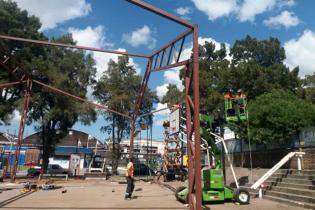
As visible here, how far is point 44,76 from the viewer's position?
113 feet

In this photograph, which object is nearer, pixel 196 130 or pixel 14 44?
pixel 196 130

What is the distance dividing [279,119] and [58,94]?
23.5 m

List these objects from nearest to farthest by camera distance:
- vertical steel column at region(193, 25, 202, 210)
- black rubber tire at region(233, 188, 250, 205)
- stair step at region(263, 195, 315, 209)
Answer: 1. vertical steel column at region(193, 25, 202, 210)
2. stair step at region(263, 195, 315, 209)
3. black rubber tire at region(233, 188, 250, 205)

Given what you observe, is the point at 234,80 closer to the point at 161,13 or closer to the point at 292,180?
the point at 292,180

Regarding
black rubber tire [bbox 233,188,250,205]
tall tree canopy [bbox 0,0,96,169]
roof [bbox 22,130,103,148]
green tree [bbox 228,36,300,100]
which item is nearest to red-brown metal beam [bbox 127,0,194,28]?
black rubber tire [bbox 233,188,250,205]

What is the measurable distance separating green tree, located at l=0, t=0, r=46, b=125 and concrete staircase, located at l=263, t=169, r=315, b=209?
2530 cm

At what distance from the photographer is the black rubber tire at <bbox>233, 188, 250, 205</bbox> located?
12.3m

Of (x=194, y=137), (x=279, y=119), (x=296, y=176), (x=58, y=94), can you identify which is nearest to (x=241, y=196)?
(x=296, y=176)

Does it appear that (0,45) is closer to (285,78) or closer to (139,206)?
(139,206)

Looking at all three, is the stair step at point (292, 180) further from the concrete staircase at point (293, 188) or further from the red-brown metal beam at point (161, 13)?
the red-brown metal beam at point (161, 13)

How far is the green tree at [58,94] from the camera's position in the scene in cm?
3425

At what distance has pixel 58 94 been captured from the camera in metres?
34.6

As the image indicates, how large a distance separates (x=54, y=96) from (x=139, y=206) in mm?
25709

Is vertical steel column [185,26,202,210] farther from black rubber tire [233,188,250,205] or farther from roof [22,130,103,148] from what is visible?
roof [22,130,103,148]
